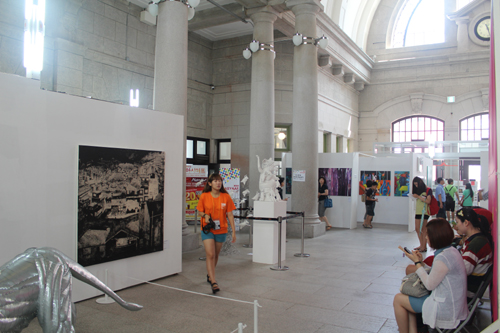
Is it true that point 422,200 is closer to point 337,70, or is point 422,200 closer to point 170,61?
point 170,61

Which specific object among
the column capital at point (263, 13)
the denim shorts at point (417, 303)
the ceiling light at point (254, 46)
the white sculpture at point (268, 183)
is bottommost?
the denim shorts at point (417, 303)

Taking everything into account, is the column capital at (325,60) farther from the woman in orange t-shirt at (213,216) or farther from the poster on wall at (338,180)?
the woman in orange t-shirt at (213,216)

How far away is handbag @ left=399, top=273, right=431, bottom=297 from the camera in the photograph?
4.25 m

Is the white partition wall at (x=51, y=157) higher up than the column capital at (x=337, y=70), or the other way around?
the column capital at (x=337, y=70)

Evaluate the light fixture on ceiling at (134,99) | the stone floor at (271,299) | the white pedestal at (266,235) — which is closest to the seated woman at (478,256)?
the stone floor at (271,299)

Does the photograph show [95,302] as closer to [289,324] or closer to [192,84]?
[289,324]

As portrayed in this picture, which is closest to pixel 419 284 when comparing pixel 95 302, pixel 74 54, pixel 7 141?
pixel 95 302

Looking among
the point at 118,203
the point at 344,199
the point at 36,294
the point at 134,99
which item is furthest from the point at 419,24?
the point at 36,294

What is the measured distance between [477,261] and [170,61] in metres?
6.92

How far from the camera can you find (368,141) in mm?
27656

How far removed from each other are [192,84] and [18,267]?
1698 cm

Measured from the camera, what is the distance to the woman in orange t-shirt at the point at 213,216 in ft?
21.0

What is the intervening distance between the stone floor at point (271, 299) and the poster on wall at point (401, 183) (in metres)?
6.72

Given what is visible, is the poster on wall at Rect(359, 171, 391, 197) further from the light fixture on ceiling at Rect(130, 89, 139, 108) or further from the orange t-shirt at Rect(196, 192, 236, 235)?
the orange t-shirt at Rect(196, 192, 236, 235)
